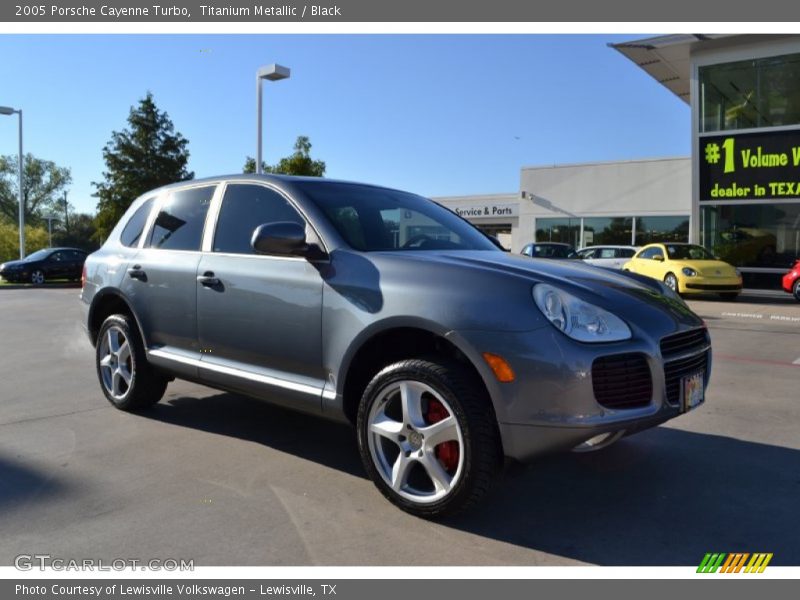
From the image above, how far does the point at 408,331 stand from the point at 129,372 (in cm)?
273

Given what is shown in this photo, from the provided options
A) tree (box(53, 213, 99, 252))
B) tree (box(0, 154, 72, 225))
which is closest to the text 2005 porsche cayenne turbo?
tree (box(53, 213, 99, 252))

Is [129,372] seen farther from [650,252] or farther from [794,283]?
[794,283]

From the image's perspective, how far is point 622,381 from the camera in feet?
9.70

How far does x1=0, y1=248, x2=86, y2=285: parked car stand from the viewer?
24.9m

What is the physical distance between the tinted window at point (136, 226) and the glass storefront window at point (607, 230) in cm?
2520

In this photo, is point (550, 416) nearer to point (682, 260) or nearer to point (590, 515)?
point (590, 515)

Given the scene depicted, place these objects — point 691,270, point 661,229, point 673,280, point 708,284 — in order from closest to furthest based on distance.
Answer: point 708,284, point 691,270, point 673,280, point 661,229

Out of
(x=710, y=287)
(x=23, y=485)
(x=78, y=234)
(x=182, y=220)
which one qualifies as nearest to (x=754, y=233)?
(x=710, y=287)

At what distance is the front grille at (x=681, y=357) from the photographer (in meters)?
3.14

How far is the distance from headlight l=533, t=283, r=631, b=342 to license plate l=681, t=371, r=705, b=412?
1.61 feet

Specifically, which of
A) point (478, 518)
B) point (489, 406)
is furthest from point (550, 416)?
point (478, 518)

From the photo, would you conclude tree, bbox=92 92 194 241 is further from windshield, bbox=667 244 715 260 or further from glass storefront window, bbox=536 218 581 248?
windshield, bbox=667 244 715 260

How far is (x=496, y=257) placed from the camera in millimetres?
3756
